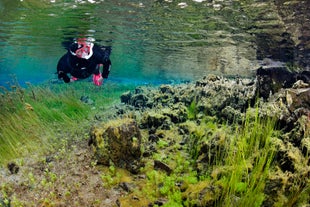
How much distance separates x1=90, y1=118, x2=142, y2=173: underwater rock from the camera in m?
6.17

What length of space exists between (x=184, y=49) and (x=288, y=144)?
1621 centimetres

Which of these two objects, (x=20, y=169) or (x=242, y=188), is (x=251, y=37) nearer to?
(x=242, y=188)

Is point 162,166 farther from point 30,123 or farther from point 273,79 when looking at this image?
point 273,79

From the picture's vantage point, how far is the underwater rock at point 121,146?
617cm

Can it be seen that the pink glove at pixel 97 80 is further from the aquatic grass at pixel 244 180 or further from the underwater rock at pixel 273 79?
the aquatic grass at pixel 244 180

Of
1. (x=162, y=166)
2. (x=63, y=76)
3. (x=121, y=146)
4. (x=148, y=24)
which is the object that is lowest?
(x=162, y=166)

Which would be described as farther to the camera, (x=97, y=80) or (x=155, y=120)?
(x=97, y=80)

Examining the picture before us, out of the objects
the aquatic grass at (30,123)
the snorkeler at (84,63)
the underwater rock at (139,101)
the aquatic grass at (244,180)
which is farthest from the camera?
the underwater rock at (139,101)

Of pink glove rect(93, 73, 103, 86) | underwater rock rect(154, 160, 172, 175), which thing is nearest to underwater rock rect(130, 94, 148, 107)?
pink glove rect(93, 73, 103, 86)

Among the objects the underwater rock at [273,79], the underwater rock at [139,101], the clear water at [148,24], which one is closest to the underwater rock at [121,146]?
the underwater rock at [273,79]

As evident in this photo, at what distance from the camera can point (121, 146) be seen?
20.4 feet

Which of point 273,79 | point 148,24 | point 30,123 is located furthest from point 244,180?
point 148,24

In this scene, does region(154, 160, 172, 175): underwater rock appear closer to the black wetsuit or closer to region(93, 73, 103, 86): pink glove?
the black wetsuit

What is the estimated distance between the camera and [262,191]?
4328 mm
